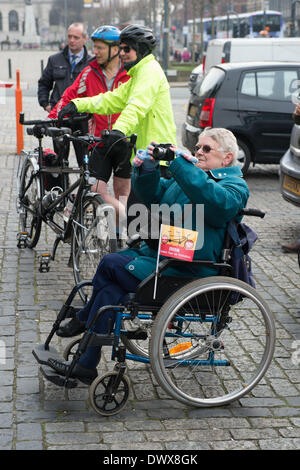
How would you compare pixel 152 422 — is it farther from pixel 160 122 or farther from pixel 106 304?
pixel 160 122

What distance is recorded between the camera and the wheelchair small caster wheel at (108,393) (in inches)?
148

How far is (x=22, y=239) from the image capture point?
23.0 feet

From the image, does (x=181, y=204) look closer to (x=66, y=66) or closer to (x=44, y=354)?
(x=44, y=354)

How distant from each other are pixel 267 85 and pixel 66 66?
373 cm

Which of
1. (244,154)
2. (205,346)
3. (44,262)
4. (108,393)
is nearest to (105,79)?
(44,262)

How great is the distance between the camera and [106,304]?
3.89 m

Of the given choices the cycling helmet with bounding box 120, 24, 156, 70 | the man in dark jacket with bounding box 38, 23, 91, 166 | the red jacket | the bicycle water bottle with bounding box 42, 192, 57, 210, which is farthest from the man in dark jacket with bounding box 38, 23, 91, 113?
the cycling helmet with bounding box 120, 24, 156, 70

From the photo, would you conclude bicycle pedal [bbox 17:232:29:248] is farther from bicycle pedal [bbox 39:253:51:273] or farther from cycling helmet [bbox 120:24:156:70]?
cycling helmet [bbox 120:24:156:70]

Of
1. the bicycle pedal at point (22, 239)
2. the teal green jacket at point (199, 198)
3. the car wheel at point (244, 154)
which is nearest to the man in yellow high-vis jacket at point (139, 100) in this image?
the teal green jacket at point (199, 198)

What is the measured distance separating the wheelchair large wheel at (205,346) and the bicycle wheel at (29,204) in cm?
262

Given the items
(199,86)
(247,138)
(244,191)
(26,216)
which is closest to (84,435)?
(244,191)

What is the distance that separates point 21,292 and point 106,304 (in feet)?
6.78

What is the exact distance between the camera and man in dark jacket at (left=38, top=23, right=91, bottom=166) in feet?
27.5

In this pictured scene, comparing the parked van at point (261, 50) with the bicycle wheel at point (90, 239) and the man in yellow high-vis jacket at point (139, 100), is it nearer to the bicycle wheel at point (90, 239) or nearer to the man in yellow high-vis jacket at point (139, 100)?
the man in yellow high-vis jacket at point (139, 100)
